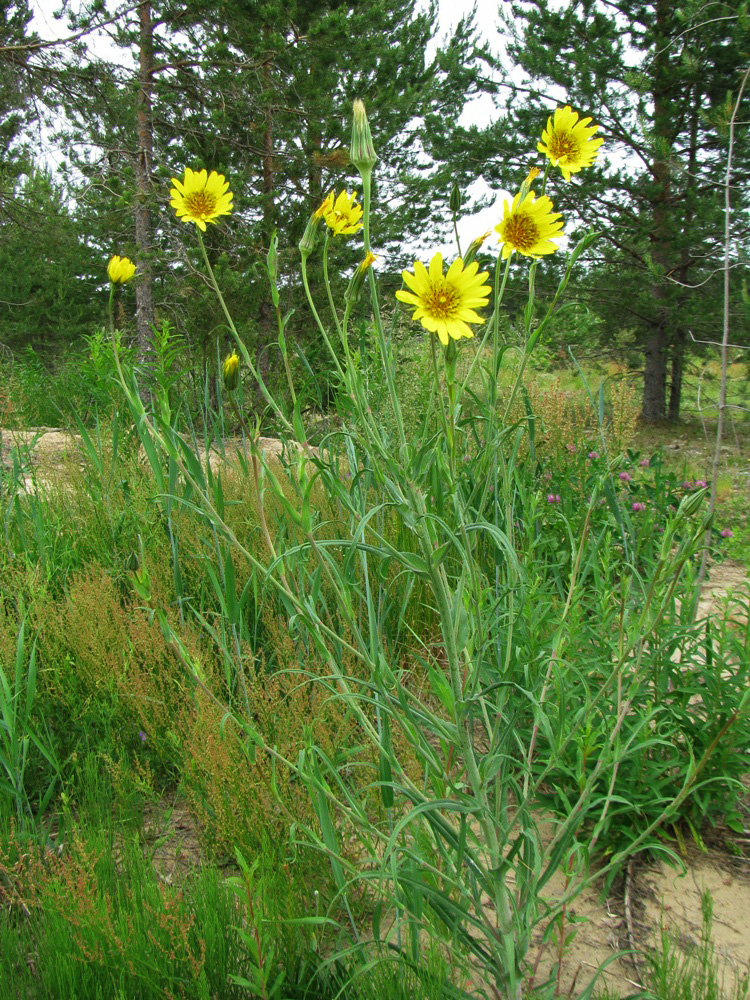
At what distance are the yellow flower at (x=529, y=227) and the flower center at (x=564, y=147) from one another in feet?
0.62

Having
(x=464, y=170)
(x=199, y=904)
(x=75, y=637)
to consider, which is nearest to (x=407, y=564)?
(x=199, y=904)

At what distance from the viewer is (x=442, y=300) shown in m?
0.88

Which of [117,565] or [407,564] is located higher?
[407,564]

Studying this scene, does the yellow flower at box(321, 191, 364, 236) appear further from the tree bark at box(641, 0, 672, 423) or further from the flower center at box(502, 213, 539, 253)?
the tree bark at box(641, 0, 672, 423)

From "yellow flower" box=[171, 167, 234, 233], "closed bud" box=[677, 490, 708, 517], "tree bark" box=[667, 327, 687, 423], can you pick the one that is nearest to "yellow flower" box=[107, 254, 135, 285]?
"yellow flower" box=[171, 167, 234, 233]

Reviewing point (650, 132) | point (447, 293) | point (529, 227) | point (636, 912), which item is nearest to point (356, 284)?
point (447, 293)

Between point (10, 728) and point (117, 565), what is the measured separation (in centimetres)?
84


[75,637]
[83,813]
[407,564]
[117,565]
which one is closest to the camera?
[407,564]

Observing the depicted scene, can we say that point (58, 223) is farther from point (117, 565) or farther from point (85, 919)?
point (85, 919)

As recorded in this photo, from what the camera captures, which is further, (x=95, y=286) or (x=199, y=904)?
(x=95, y=286)

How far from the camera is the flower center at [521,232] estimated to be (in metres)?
0.98

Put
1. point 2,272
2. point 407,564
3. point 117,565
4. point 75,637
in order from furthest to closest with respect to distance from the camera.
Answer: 1. point 2,272
2. point 117,565
3. point 75,637
4. point 407,564

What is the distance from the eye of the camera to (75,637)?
176 centimetres

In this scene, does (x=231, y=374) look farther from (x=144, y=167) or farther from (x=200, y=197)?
(x=144, y=167)
